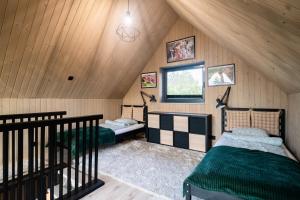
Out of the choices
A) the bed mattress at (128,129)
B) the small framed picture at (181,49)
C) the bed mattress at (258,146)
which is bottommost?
the bed mattress at (128,129)

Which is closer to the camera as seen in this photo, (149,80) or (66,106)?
(66,106)

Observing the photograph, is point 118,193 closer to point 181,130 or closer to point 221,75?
point 181,130

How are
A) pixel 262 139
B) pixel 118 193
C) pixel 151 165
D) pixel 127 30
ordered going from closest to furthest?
pixel 118 193
pixel 262 139
pixel 151 165
pixel 127 30

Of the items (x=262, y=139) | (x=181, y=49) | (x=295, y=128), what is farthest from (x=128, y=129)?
(x=295, y=128)

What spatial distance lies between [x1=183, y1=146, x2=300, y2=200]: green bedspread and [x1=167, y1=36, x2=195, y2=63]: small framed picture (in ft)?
8.94

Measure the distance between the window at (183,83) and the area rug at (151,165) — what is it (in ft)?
4.46

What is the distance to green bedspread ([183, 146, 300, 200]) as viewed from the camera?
1.28 meters

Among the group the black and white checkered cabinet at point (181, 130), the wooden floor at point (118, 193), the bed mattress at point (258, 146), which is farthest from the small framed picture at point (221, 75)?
the wooden floor at point (118, 193)

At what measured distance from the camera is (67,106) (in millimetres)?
3791

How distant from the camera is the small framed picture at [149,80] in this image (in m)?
4.52

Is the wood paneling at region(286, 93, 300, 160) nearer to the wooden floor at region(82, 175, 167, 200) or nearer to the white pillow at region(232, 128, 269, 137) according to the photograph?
the white pillow at region(232, 128, 269, 137)

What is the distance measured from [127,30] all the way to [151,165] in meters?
2.78

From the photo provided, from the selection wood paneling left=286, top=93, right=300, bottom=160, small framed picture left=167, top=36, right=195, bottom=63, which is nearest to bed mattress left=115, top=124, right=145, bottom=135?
small framed picture left=167, top=36, right=195, bottom=63

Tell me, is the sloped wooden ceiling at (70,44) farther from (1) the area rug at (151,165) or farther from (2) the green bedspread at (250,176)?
(2) the green bedspread at (250,176)
